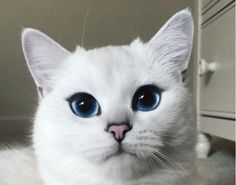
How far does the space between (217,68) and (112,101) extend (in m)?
0.95

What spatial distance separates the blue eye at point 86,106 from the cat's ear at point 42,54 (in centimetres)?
10

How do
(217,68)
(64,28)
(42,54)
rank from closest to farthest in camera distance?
(42,54) < (217,68) < (64,28)

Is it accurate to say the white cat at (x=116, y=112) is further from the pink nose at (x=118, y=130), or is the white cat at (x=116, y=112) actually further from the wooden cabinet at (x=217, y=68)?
the wooden cabinet at (x=217, y=68)

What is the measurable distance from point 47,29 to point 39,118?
143cm

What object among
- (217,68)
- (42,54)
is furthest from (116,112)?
(217,68)

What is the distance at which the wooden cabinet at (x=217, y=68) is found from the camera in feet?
4.28

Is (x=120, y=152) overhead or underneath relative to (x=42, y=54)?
underneath

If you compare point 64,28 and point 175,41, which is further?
point 64,28

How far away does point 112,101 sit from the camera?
0.58 meters

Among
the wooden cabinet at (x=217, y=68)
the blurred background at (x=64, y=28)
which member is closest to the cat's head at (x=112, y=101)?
the wooden cabinet at (x=217, y=68)

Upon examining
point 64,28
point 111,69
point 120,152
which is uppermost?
point 64,28

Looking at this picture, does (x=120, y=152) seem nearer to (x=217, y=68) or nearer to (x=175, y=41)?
(x=175, y=41)

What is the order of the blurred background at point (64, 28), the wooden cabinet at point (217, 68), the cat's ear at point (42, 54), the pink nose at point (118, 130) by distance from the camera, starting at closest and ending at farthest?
the pink nose at point (118, 130), the cat's ear at point (42, 54), the wooden cabinet at point (217, 68), the blurred background at point (64, 28)

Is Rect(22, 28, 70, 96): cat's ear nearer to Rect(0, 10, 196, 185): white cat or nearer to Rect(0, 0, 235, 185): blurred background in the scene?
Rect(0, 10, 196, 185): white cat
